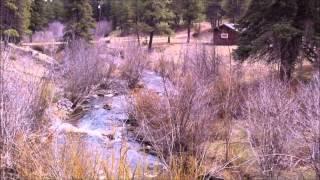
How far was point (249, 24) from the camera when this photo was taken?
17812mm

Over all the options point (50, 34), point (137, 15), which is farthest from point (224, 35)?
point (50, 34)

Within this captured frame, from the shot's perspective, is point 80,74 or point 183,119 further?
point 80,74

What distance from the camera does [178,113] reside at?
9195mm

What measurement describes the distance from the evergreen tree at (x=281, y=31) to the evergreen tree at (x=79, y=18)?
22944mm

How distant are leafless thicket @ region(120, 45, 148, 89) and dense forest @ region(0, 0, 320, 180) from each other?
60mm

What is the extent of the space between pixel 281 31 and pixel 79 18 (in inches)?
1040

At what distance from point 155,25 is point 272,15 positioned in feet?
100

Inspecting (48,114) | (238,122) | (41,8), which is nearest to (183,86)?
(238,122)

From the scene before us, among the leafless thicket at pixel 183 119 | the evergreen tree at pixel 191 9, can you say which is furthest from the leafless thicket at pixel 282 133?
the evergreen tree at pixel 191 9

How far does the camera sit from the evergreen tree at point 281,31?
1584 cm

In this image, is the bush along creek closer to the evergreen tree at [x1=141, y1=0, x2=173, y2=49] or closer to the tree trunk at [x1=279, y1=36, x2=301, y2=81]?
the tree trunk at [x1=279, y1=36, x2=301, y2=81]

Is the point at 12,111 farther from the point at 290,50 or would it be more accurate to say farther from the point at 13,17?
the point at 13,17

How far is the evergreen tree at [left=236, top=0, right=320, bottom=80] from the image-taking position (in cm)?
1584

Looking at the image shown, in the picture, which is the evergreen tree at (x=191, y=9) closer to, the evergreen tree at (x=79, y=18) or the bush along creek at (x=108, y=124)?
the evergreen tree at (x=79, y=18)
